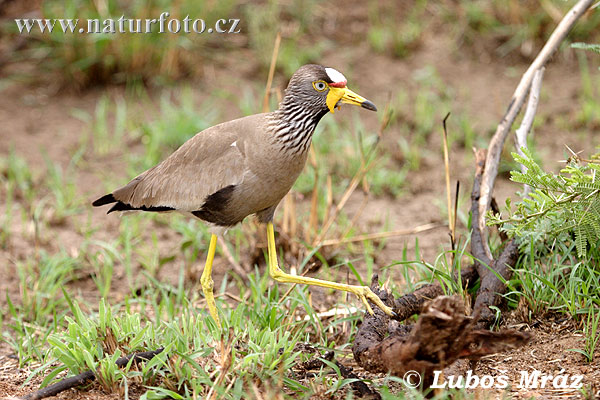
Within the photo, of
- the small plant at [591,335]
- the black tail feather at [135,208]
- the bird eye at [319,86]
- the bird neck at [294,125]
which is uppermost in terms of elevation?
the bird eye at [319,86]

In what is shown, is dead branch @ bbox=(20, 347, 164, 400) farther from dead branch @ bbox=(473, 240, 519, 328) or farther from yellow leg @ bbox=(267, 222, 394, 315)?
dead branch @ bbox=(473, 240, 519, 328)

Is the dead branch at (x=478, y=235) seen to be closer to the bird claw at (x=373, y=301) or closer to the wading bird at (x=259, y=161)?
the bird claw at (x=373, y=301)

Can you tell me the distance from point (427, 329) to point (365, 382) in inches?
24.0

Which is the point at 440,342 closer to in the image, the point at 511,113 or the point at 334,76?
the point at 334,76

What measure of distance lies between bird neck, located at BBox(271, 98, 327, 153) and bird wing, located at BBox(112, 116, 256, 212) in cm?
18

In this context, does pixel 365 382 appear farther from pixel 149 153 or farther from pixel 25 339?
pixel 149 153

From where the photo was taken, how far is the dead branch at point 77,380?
304cm

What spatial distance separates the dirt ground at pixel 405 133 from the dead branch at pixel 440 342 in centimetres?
52

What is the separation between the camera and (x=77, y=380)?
3088mm

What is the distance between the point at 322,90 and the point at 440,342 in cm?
142

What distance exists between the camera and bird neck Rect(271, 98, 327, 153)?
3617 mm

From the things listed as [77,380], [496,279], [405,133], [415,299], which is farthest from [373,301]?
[405,133]

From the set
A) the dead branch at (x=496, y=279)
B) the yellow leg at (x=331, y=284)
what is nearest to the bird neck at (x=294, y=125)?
the yellow leg at (x=331, y=284)

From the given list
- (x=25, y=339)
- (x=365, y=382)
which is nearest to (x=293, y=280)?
(x=365, y=382)
